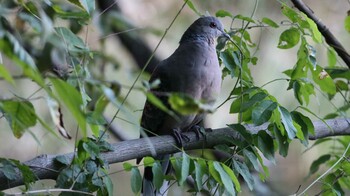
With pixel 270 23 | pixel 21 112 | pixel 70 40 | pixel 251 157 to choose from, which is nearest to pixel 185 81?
pixel 270 23

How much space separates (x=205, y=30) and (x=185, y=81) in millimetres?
358

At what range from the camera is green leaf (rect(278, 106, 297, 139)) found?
67.3 inches

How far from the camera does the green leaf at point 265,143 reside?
182cm

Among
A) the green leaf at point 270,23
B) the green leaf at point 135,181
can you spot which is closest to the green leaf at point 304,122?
the green leaf at point 270,23

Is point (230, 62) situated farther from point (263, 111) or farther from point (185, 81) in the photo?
point (185, 81)

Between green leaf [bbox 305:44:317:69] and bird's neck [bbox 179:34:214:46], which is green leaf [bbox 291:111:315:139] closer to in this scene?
green leaf [bbox 305:44:317:69]

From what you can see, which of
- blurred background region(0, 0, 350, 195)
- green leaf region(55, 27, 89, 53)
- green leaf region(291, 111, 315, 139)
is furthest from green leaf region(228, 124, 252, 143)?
blurred background region(0, 0, 350, 195)

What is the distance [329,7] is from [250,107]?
90.7 inches

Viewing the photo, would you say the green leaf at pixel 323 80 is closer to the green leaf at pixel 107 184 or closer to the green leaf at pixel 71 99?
the green leaf at pixel 107 184

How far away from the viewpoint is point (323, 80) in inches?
81.2

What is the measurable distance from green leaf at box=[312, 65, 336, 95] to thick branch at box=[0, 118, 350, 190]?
0.15m

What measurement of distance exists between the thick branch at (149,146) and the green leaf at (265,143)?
0.09 metres

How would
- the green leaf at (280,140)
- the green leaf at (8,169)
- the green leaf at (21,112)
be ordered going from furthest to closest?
the green leaf at (280,140), the green leaf at (8,169), the green leaf at (21,112)

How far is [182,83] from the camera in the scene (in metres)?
2.37
